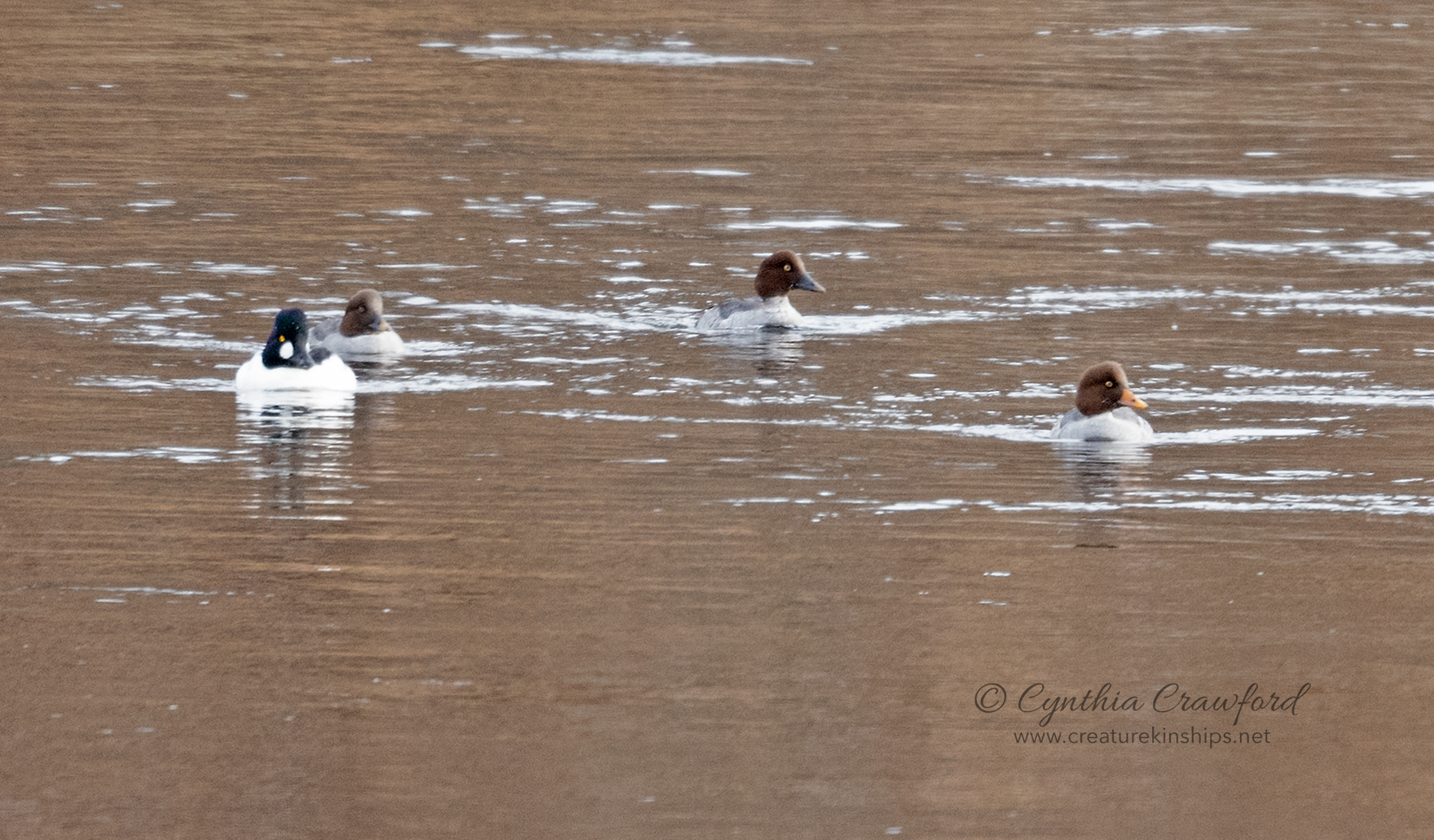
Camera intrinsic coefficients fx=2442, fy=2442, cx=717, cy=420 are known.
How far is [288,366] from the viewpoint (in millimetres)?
19656

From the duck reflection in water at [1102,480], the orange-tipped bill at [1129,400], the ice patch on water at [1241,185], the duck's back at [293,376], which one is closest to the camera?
the duck reflection in water at [1102,480]

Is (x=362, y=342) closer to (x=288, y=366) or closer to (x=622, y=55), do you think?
(x=288, y=366)

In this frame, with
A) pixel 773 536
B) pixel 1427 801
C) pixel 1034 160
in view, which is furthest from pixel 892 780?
pixel 1034 160

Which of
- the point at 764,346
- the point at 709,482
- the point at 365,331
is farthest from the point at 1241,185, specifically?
the point at 709,482

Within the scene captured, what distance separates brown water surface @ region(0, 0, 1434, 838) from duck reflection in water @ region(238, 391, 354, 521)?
6 cm

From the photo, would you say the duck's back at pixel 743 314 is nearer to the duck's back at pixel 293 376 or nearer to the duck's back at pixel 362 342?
the duck's back at pixel 362 342

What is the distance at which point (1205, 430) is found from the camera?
18547 millimetres

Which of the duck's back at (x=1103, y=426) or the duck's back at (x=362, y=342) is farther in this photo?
the duck's back at (x=362, y=342)

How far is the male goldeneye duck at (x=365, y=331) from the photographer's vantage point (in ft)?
70.6

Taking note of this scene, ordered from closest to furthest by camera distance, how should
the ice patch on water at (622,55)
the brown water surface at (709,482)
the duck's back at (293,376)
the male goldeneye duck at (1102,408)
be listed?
the brown water surface at (709,482)
the male goldeneye duck at (1102,408)
the duck's back at (293,376)
the ice patch on water at (622,55)

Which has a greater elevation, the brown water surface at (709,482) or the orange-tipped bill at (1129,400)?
the orange-tipped bill at (1129,400)

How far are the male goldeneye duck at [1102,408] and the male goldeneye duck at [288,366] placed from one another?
6043 mm

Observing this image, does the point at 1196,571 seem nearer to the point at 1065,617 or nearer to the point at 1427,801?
the point at 1065,617

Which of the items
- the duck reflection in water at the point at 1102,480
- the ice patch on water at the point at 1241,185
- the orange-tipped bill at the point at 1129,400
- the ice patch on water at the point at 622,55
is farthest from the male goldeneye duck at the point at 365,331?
the ice patch on water at the point at 622,55
